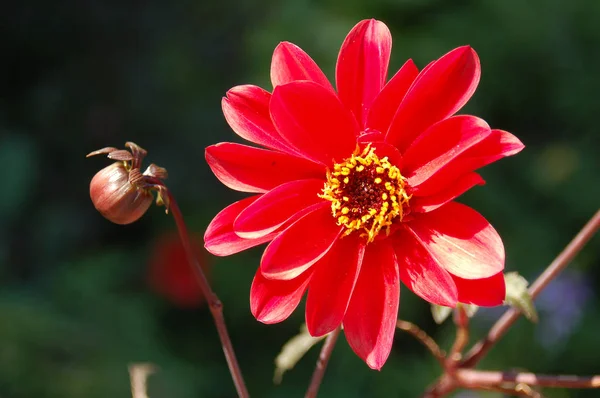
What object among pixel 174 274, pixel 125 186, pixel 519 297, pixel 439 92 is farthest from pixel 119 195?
pixel 174 274

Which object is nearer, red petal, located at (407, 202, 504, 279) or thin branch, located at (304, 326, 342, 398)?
red petal, located at (407, 202, 504, 279)

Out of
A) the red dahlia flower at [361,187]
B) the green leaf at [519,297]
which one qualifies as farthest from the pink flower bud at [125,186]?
the green leaf at [519,297]

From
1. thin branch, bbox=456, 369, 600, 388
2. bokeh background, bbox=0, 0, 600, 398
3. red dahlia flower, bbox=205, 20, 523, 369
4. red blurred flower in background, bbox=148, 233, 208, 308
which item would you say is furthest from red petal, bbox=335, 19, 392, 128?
red blurred flower in background, bbox=148, 233, 208, 308

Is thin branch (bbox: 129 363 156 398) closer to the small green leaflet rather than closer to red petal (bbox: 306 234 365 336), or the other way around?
red petal (bbox: 306 234 365 336)

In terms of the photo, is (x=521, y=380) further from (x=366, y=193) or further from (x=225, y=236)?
(x=225, y=236)

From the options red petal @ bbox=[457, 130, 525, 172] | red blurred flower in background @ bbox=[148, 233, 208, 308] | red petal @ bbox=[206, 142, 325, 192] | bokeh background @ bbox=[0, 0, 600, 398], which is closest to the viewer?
red petal @ bbox=[457, 130, 525, 172]

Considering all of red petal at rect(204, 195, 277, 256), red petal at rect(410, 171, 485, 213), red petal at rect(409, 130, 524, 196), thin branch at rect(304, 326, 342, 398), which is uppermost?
red petal at rect(409, 130, 524, 196)

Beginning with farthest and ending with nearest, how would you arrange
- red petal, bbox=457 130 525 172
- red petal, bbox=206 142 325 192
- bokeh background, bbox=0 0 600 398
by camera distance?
bokeh background, bbox=0 0 600 398, red petal, bbox=206 142 325 192, red petal, bbox=457 130 525 172

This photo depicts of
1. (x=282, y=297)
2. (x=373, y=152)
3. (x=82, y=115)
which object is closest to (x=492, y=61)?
(x=82, y=115)
